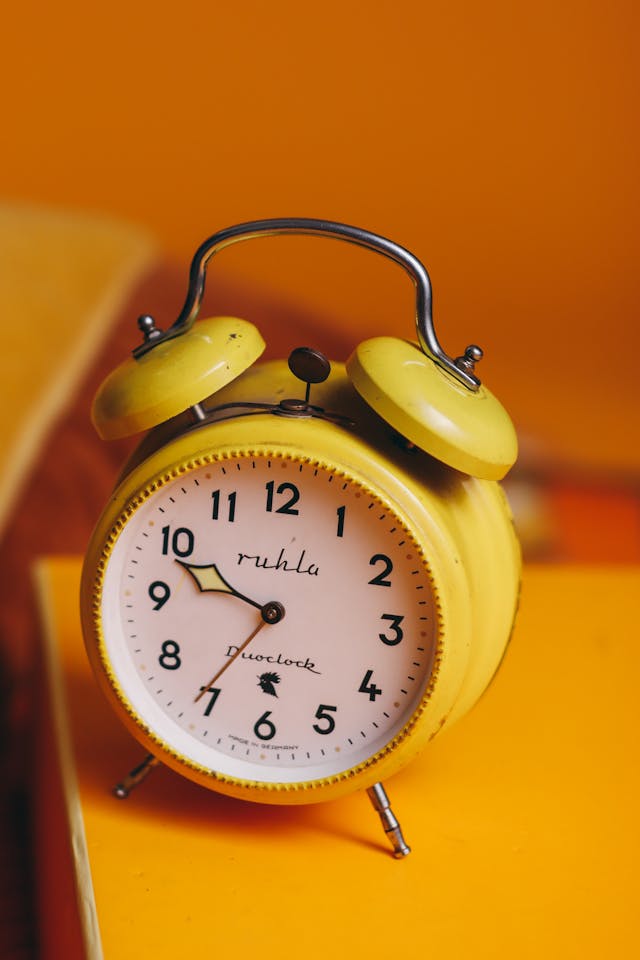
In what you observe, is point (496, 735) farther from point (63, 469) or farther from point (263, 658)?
point (63, 469)

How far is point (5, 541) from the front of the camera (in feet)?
5.51

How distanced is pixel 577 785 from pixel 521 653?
0.25m

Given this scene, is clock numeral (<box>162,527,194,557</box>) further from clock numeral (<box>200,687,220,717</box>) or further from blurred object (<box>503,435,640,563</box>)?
blurred object (<box>503,435,640,563</box>)

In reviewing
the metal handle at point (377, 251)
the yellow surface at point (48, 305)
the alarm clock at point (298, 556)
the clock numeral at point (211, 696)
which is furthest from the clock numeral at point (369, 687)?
the yellow surface at point (48, 305)

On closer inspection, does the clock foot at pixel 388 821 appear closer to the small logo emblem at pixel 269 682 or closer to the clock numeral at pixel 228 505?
the small logo emblem at pixel 269 682

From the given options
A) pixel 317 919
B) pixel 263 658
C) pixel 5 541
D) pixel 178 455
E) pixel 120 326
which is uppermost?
pixel 178 455

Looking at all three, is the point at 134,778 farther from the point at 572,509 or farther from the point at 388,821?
the point at 572,509

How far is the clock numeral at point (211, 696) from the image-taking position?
0.90 m

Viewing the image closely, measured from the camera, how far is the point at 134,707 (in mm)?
897

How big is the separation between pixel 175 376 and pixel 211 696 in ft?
0.83

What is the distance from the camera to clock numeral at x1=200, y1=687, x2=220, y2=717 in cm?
90

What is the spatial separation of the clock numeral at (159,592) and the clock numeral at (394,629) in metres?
0.17

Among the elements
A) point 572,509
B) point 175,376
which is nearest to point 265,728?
point 175,376

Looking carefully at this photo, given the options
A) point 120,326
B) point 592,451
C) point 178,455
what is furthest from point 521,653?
point 592,451
